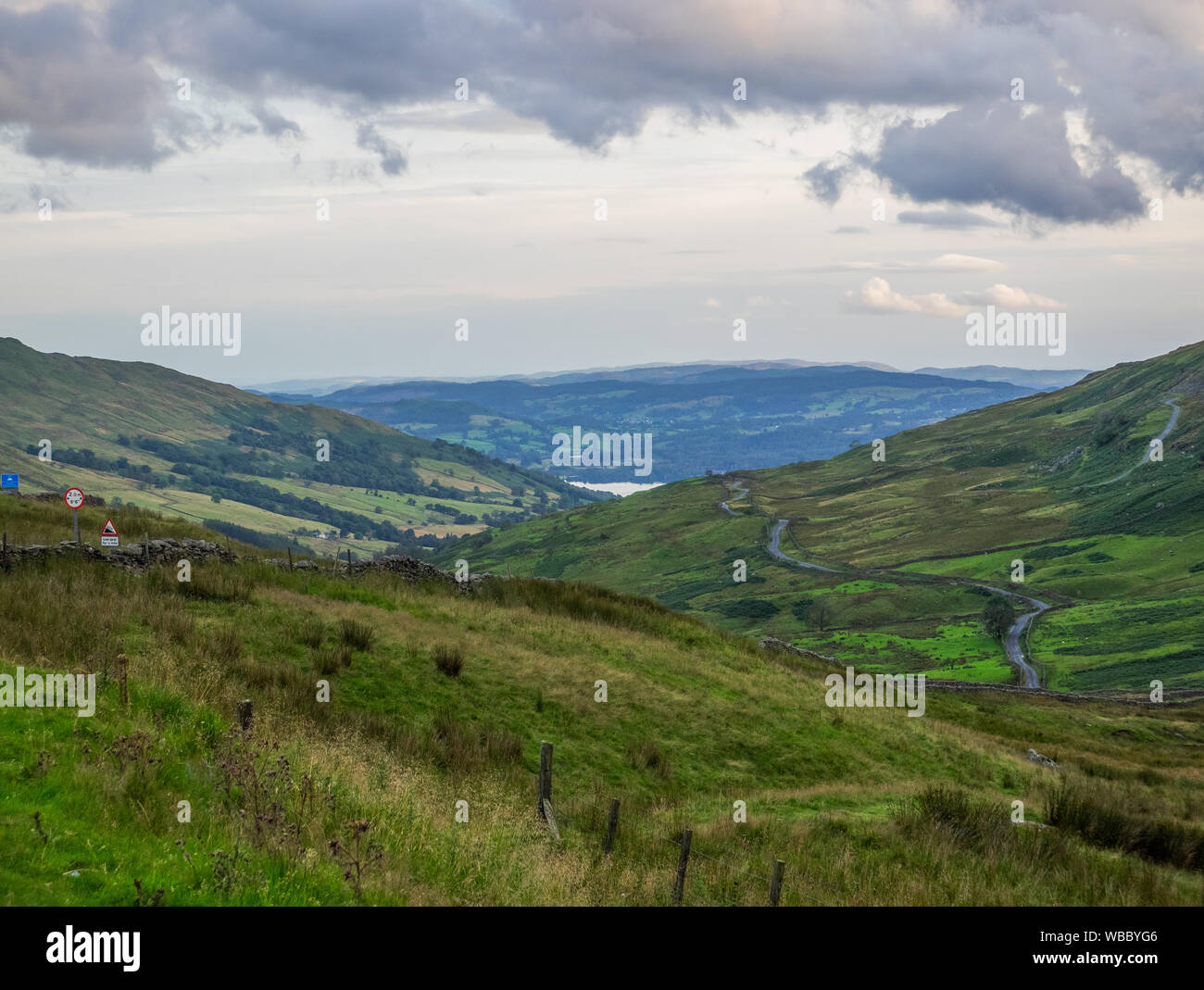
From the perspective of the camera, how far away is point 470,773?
19.2 m

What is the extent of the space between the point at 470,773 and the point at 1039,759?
85.2 ft

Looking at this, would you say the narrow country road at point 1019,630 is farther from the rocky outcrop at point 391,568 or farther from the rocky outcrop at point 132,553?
the rocky outcrop at point 132,553

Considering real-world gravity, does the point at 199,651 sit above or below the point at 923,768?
above

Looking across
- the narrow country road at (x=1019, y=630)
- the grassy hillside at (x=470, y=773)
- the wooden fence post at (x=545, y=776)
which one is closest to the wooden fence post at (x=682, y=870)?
the grassy hillside at (x=470, y=773)

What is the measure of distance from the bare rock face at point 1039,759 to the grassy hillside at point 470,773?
85 cm

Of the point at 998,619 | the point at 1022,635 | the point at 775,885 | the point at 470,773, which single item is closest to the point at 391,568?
the point at 470,773

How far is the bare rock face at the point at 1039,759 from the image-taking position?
3525 centimetres

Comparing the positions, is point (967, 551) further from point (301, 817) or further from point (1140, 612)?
point (301, 817)

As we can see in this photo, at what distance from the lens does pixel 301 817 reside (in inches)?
458

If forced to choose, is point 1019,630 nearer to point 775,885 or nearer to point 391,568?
point 391,568

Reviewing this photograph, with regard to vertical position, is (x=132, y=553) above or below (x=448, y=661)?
above
